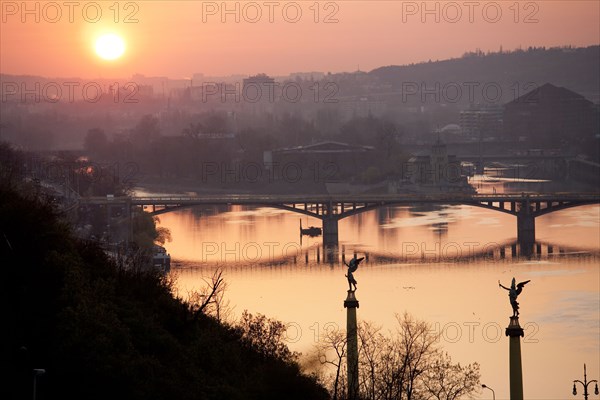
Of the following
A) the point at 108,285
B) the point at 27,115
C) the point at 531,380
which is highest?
the point at 27,115

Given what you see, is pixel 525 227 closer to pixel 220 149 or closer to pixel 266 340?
pixel 266 340

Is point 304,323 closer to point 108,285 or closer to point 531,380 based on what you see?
point 531,380

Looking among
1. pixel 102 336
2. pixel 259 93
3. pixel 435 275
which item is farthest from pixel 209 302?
pixel 259 93

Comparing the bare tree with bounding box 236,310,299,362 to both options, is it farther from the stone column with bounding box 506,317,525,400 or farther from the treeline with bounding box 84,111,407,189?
the treeline with bounding box 84,111,407,189

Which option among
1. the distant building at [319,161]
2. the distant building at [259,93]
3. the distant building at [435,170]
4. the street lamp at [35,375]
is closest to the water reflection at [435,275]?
the street lamp at [35,375]

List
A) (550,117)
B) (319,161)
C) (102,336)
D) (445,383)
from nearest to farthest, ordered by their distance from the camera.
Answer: (102,336) → (445,383) → (319,161) → (550,117)

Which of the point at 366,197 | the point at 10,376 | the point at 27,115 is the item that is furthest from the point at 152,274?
the point at 27,115
